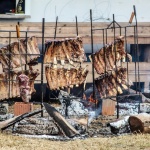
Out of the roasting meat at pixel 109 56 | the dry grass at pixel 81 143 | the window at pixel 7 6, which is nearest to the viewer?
the dry grass at pixel 81 143

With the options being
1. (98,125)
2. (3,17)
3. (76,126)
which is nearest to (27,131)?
(76,126)

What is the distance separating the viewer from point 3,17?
45.1 feet

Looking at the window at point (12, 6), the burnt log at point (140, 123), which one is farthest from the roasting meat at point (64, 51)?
the window at point (12, 6)

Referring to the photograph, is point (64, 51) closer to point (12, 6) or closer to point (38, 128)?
point (38, 128)

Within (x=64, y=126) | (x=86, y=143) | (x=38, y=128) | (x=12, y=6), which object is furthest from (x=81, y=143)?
(x=12, y=6)

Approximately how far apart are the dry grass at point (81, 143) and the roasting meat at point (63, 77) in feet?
6.50

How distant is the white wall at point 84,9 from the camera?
45.5 feet

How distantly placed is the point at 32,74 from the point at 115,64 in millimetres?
1697

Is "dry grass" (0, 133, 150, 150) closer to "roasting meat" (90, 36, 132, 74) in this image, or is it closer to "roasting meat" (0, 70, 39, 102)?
"roasting meat" (0, 70, 39, 102)

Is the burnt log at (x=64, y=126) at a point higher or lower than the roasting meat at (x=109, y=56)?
lower

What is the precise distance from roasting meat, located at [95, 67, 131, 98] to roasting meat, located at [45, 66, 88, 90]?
42cm

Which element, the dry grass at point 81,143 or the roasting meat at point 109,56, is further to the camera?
the roasting meat at point 109,56

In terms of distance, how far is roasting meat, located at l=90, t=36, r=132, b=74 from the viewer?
10.3 meters

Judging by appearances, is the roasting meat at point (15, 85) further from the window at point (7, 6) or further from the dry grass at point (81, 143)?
the window at point (7, 6)
